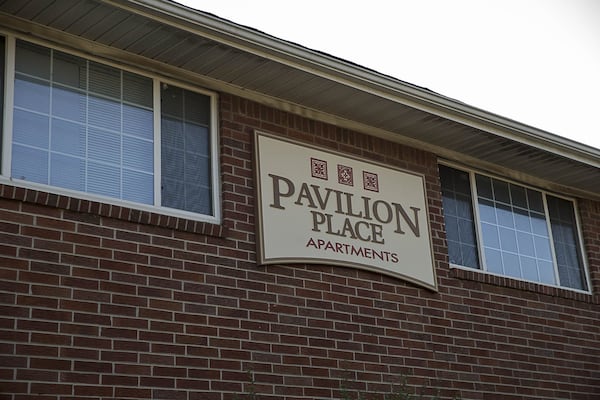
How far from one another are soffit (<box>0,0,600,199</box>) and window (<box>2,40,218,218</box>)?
0.25m

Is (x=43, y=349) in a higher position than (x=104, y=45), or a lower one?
lower

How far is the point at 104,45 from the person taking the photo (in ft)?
27.5

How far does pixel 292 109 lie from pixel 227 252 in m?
1.81

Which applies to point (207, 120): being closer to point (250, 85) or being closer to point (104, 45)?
point (250, 85)

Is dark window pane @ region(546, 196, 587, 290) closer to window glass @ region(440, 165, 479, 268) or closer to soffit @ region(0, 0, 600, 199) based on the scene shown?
soffit @ region(0, 0, 600, 199)

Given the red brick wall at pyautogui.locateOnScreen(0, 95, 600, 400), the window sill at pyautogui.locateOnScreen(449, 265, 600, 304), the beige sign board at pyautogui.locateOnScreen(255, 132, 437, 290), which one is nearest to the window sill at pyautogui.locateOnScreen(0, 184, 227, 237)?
the red brick wall at pyautogui.locateOnScreen(0, 95, 600, 400)

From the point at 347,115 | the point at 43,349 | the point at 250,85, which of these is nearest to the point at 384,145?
the point at 347,115

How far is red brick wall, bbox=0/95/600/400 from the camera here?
7281mm

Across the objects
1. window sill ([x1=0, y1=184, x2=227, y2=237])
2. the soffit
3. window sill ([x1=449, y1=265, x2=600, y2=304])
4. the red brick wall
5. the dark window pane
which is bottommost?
the red brick wall

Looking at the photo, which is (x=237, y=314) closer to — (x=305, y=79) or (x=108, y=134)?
(x=108, y=134)

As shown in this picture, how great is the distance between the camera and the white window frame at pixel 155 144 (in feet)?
24.7

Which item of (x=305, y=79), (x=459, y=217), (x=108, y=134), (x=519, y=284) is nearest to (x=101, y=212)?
(x=108, y=134)

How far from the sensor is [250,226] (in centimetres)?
883

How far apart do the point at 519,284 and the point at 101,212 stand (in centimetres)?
525
